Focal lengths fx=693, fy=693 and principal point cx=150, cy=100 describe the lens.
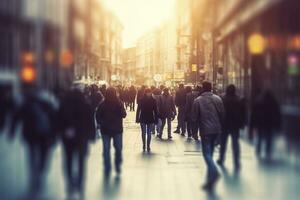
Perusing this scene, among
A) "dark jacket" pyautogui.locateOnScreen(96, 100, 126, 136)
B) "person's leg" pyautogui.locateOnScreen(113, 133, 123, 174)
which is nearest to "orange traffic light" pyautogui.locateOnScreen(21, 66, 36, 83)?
"person's leg" pyautogui.locateOnScreen(113, 133, 123, 174)

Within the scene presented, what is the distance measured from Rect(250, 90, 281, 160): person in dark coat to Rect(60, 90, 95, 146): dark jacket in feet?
4.35

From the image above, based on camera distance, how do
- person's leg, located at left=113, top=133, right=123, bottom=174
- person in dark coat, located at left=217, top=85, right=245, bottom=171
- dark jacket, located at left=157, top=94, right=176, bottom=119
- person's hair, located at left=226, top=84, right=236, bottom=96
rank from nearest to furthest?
person in dark coat, located at left=217, top=85, right=245, bottom=171
person's hair, located at left=226, top=84, right=236, bottom=96
person's leg, located at left=113, top=133, right=123, bottom=174
dark jacket, located at left=157, top=94, right=176, bottom=119

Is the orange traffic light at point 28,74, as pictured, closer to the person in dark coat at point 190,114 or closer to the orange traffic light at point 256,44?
the orange traffic light at point 256,44

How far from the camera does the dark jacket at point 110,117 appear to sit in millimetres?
12492

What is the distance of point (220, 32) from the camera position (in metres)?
5.70

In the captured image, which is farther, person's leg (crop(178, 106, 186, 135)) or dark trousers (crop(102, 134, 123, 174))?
person's leg (crop(178, 106, 186, 135))

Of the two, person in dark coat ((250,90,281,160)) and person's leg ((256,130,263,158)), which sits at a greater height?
person in dark coat ((250,90,281,160))

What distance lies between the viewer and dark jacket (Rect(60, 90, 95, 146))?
16.9 ft

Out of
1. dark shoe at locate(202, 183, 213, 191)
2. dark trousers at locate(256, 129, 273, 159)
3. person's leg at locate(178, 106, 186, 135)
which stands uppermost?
dark trousers at locate(256, 129, 273, 159)

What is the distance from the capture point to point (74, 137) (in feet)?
17.5

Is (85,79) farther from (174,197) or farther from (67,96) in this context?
(174,197)

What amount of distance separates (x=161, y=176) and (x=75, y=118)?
6264 mm

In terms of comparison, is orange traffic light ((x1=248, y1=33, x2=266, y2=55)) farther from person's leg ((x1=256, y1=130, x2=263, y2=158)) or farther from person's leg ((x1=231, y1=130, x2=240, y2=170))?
person's leg ((x1=231, y1=130, x2=240, y2=170))

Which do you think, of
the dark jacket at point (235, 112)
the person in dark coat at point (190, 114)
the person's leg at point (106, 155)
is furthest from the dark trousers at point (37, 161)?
the person in dark coat at point (190, 114)
